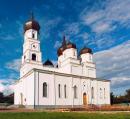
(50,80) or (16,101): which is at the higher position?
(50,80)

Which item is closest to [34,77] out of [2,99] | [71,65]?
[71,65]

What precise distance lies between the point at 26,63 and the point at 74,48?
1143cm

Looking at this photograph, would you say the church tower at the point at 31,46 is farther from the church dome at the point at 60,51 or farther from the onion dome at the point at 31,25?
the church dome at the point at 60,51

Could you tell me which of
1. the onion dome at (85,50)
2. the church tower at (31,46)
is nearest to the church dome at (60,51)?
the onion dome at (85,50)

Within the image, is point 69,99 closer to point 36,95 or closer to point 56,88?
point 56,88

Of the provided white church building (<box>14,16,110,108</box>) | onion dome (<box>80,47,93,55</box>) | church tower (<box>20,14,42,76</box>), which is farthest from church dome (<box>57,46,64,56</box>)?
church tower (<box>20,14,42,76</box>)

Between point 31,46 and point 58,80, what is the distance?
9457 mm

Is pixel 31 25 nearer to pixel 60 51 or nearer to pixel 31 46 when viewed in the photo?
pixel 31 46

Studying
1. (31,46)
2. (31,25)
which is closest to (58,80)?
(31,46)

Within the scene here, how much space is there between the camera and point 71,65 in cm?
4659

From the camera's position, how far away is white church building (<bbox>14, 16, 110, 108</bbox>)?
3803cm

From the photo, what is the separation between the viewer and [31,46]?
44750mm

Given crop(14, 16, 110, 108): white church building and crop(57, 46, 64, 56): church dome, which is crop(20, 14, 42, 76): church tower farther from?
crop(57, 46, 64, 56): church dome

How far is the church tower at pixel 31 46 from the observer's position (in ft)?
144
